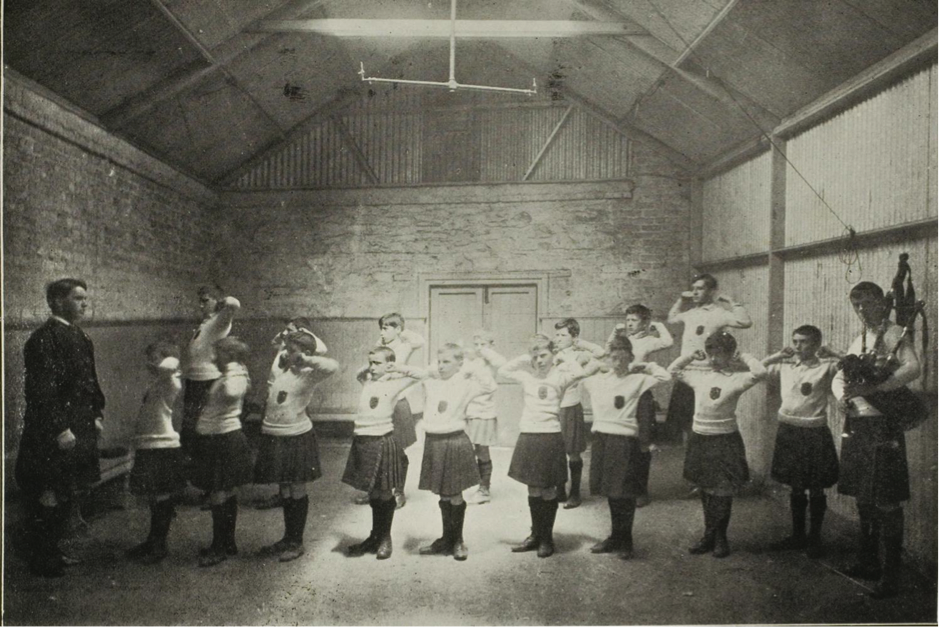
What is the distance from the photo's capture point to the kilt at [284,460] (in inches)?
150

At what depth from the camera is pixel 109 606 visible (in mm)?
3273

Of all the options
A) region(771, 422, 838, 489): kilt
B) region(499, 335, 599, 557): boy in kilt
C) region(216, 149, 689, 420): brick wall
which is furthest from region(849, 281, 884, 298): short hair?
region(216, 149, 689, 420): brick wall

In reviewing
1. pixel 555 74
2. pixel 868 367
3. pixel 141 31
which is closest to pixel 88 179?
pixel 141 31

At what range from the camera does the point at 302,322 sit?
5.45 metres

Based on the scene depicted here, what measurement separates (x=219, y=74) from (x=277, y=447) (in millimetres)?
3077

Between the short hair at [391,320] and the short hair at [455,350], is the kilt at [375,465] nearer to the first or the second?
the short hair at [455,350]

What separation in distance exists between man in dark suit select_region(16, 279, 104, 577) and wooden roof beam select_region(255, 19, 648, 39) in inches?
92.1

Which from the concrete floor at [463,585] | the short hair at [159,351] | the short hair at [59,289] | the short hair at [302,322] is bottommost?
the concrete floor at [463,585]

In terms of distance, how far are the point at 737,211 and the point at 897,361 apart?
105 inches

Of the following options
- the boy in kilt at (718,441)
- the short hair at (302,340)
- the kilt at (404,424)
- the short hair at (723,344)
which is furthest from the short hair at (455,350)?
the short hair at (723,344)

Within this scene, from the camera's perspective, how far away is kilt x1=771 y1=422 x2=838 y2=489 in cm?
367

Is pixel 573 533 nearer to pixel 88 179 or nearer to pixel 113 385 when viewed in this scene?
pixel 113 385

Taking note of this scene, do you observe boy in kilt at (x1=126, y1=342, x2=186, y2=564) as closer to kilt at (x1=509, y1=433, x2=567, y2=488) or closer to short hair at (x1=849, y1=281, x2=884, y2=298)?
kilt at (x1=509, y1=433, x2=567, y2=488)

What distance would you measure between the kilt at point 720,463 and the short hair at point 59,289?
4244 mm
